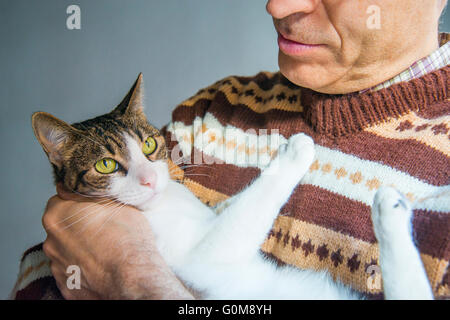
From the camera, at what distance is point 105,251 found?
0.76 metres

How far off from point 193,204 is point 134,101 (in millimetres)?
354

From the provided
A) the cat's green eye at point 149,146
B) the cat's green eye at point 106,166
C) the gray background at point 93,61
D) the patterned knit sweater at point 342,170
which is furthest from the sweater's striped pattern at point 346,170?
the gray background at point 93,61

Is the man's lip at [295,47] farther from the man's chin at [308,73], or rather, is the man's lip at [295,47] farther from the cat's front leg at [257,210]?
the cat's front leg at [257,210]

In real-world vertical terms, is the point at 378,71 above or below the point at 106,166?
above

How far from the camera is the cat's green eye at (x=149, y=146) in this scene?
0.98 m

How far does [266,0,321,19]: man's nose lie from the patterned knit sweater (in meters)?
0.24

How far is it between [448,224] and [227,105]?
0.71 metres

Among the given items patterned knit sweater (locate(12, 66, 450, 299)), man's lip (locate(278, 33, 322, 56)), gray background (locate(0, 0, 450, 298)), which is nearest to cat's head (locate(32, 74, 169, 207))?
patterned knit sweater (locate(12, 66, 450, 299))

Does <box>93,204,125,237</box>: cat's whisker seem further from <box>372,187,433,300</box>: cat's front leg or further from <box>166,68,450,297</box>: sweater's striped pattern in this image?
<box>372,187,433,300</box>: cat's front leg

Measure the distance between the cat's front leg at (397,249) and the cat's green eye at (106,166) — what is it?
622mm

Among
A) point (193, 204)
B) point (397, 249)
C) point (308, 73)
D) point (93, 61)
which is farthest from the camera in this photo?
point (93, 61)

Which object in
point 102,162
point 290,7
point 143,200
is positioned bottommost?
point 143,200

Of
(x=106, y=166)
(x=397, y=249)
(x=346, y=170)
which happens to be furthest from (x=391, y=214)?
(x=106, y=166)

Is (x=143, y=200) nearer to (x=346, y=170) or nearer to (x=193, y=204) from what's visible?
(x=193, y=204)
